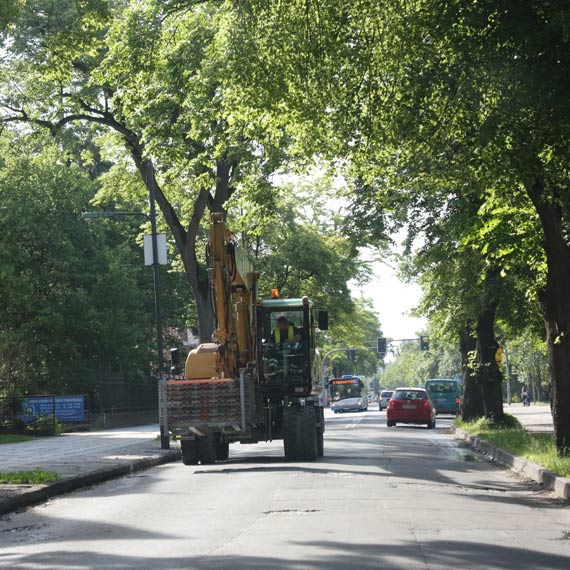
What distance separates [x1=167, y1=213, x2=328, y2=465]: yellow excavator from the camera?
18.9 metres

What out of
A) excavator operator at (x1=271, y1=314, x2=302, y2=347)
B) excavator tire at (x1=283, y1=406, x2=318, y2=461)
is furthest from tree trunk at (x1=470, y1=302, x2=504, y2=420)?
excavator tire at (x1=283, y1=406, x2=318, y2=461)

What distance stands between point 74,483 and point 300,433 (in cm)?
520

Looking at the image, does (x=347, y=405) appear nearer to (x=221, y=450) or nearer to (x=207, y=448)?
(x=221, y=450)

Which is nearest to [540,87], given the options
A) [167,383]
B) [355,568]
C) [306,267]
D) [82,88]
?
[355,568]

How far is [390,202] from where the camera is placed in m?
20.4

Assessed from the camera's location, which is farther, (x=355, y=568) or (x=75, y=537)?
(x=75, y=537)

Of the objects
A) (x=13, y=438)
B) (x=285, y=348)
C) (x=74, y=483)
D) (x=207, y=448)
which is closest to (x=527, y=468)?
(x=285, y=348)

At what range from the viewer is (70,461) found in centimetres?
2127

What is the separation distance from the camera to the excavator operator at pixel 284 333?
69.9 ft

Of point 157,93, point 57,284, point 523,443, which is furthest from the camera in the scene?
point 57,284

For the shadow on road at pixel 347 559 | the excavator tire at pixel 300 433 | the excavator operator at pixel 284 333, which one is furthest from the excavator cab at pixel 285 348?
the shadow on road at pixel 347 559

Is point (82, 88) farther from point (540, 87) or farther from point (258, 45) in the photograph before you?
point (540, 87)

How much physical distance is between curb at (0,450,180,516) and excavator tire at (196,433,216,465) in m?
1.24

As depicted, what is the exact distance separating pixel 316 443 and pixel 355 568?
41.5 ft
